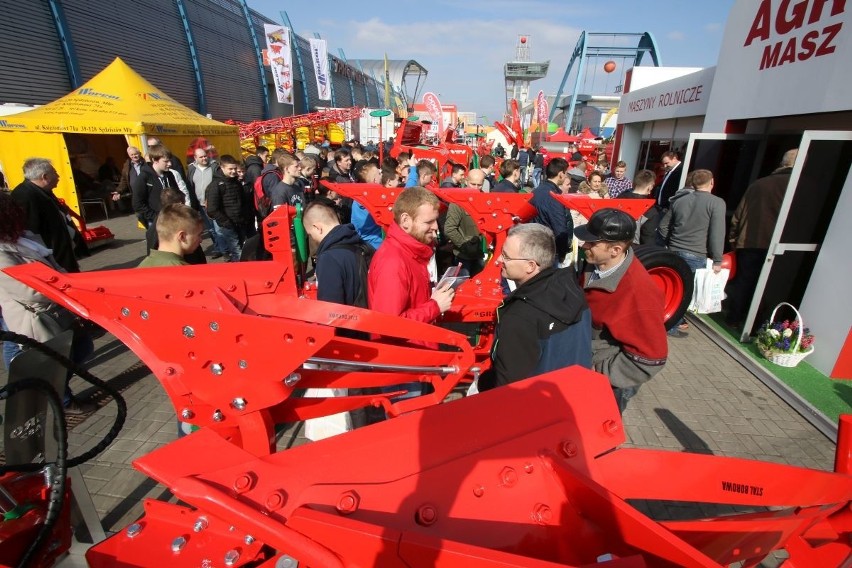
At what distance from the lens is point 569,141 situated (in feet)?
88.4

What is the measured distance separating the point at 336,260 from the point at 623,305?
169 centimetres

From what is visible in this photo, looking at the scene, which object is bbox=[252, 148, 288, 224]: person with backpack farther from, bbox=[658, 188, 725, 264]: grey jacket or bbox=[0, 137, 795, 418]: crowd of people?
bbox=[658, 188, 725, 264]: grey jacket

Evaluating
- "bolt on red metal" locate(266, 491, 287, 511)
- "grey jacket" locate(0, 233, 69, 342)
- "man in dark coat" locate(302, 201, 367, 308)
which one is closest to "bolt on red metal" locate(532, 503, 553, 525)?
"bolt on red metal" locate(266, 491, 287, 511)

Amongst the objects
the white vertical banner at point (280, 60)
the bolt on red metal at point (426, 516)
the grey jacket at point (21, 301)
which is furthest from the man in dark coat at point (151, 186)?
the white vertical banner at point (280, 60)

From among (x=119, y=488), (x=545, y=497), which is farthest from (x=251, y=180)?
(x=545, y=497)

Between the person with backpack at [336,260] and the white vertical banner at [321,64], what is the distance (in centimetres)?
2596

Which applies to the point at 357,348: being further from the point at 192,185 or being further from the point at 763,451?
the point at 192,185

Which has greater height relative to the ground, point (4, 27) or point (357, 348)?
point (4, 27)

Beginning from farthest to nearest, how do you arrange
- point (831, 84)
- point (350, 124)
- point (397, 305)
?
1. point (350, 124)
2. point (831, 84)
3. point (397, 305)

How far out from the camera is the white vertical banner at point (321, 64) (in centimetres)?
2447

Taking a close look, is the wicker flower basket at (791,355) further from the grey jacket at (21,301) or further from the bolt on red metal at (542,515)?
the grey jacket at (21,301)

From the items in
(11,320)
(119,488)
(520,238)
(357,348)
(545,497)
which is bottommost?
(119,488)

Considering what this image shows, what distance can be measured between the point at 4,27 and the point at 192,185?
10.7m

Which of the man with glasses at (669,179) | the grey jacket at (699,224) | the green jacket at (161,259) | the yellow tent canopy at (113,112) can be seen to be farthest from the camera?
the yellow tent canopy at (113,112)
